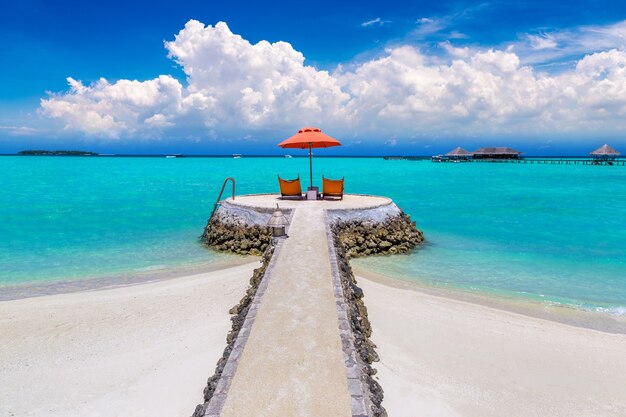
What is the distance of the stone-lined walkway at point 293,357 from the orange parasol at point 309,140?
25.9 feet

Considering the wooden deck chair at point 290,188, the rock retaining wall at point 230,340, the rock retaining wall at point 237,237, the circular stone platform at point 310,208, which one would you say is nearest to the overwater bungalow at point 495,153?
the circular stone platform at point 310,208

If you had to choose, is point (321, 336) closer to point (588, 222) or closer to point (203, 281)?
point (203, 281)

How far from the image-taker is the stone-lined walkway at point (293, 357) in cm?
383

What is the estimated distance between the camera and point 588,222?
2252 cm

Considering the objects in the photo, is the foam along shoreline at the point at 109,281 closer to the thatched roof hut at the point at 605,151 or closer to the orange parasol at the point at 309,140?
the orange parasol at the point at 309,140

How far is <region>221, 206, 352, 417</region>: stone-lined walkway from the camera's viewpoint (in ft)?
12.6

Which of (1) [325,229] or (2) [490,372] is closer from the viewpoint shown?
(2) [490,372]

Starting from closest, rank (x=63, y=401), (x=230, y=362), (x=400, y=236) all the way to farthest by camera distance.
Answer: (x=230, y=362)
(x=63, y=401)
(x=400, y=236)

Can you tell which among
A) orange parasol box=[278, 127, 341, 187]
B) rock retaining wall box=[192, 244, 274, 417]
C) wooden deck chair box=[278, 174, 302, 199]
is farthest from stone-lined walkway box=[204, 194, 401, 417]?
wooden deck chair box=[278, 174, 302, 199]

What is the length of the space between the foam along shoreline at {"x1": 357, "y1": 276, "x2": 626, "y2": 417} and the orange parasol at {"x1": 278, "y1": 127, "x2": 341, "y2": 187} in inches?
291

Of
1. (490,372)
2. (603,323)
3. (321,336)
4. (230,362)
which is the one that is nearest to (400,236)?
(603,323)

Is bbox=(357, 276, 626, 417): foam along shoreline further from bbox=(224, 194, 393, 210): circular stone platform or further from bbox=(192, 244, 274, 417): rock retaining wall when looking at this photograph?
bbox=(224, 194, 393, 210): circular stone platform

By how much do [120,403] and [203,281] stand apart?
518cm

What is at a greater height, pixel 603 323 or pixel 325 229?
pixel 325 229
